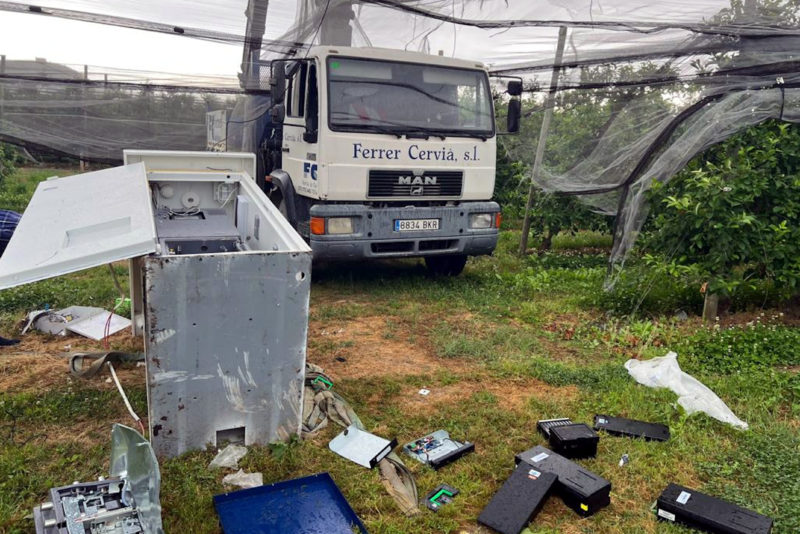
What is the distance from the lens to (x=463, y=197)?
257 inches

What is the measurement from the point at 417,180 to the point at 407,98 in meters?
0.85

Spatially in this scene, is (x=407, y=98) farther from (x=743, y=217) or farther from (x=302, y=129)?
(x=743, y=217)

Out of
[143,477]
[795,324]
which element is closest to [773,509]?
[143,477]

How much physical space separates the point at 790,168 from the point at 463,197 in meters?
3.10

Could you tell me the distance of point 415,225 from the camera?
6.27 m

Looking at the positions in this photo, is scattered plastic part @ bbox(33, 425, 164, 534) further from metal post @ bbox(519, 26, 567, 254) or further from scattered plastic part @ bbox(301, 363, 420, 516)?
metal post @ bbox(519, 26, 567, 254)

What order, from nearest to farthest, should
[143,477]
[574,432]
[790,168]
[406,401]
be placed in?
[143,477] < [574,432] < [406,401] < [790,168]

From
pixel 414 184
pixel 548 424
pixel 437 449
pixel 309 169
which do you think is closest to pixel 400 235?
pixel 414 184

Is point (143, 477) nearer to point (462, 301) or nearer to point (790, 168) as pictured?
point (462, 301)

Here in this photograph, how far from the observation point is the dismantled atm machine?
2736mm

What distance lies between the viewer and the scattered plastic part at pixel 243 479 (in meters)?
2.92

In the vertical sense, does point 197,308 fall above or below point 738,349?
above

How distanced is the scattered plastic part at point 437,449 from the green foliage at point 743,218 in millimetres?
3045

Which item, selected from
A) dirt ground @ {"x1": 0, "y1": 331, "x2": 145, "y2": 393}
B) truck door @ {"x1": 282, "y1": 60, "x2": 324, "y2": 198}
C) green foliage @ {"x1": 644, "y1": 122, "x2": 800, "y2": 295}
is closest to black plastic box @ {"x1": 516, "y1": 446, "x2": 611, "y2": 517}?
dirt ground @ {"x1": 0, "y1": 331, "x2": 145, "y2": 393}
